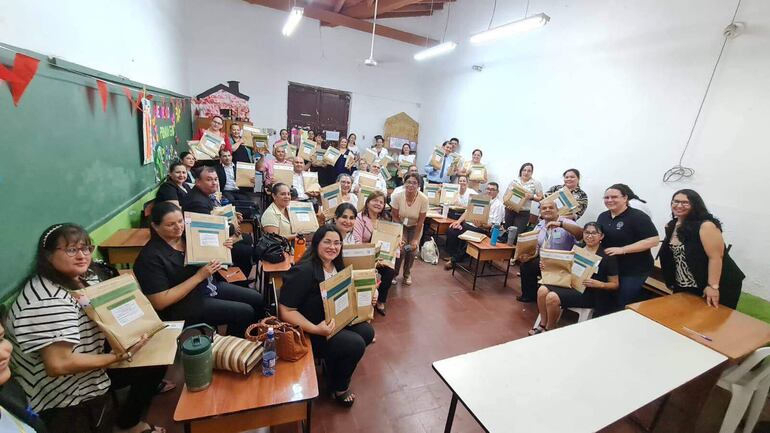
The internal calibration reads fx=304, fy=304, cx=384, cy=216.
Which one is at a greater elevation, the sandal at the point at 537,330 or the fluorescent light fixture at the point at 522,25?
the fluorescent light fixture at the point at 522,25

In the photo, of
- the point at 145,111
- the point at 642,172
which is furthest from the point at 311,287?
the point at 642,172

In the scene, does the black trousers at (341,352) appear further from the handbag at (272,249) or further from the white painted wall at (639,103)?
the white painted wall at (639,103)

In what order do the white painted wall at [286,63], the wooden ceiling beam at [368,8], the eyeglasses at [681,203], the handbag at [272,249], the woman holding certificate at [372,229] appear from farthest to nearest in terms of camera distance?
1. the white painted wall at [286,63]
2. the wooden ceiling beam at [368,8]
3. the woman holding certificate at [372,229]
4. the handbag at [272,249]
5. the eyeglasses at [681,203]

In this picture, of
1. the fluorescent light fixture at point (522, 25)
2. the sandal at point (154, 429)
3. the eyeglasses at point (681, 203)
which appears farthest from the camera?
the fluorescent light fixture at point (522, 25)

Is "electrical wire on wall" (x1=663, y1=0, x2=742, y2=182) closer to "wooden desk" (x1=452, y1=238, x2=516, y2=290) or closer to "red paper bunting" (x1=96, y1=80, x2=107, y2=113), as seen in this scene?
"wooden desk" (x1=452, y1=238, x2=516, y2=290)

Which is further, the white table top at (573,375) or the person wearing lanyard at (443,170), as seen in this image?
the person wearing lanyard at (443,170)

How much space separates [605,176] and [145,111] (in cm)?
617

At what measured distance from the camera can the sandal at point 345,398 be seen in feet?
6.99

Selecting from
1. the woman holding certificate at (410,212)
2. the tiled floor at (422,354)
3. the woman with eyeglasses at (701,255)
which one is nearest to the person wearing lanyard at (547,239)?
the tiled floor at (422,354)

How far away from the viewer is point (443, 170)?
22.7ft

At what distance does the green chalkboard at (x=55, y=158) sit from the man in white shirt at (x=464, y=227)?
411 centimetres

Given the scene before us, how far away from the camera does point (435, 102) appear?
8.80 metres

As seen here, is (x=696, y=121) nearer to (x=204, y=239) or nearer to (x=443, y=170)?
(x=443, y=170)

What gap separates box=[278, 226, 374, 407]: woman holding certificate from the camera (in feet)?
6.37
